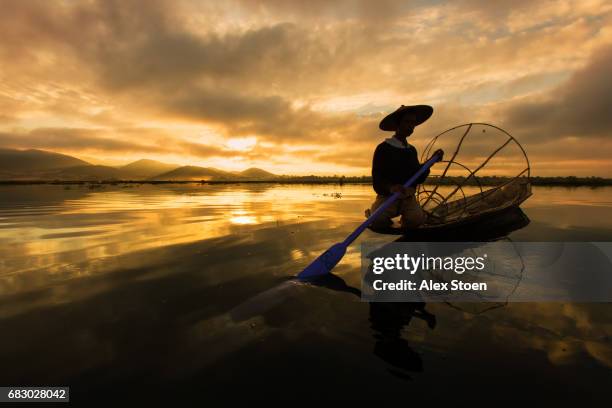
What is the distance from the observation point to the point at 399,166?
7707 mm

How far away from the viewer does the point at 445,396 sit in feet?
8.58

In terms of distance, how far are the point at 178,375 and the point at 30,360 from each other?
5.46 ft

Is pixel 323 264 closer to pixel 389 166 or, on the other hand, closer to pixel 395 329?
pixel 395 329

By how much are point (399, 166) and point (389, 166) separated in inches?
10.8

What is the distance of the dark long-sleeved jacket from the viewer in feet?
25.0

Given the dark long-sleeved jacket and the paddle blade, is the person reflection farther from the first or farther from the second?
the dark long-sleeved jacket

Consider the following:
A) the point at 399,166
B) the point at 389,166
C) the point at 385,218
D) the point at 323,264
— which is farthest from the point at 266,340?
the point at 399,166

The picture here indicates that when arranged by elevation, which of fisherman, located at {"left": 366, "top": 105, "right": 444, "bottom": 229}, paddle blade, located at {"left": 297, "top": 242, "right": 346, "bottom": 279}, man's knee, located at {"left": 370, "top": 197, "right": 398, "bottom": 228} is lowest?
paddle blade, located at {"left": 297, "top": 242, "right": 346, "bottom": 279}

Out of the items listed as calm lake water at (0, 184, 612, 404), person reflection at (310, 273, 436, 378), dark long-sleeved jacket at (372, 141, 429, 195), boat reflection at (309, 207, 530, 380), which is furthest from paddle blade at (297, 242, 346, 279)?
dark long-sleeved jacket at (372, 141, 429, 195)

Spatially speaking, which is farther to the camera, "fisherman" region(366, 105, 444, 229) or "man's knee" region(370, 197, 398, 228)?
"man's knee" region(370, 197, 398, 228)

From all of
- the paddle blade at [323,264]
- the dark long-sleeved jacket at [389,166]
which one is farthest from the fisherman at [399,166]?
the paddle blade at [323,264]

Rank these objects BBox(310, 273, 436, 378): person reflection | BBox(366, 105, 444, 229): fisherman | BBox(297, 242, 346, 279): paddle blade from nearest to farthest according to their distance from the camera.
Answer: BBox(310, 273, 436, 378): person reflection < BBox(297, 242, 346, 279): paddle blade < BBox(366, 105, 444, 229): fisherman

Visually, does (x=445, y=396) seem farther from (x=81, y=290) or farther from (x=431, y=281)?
(x=81, y=290)

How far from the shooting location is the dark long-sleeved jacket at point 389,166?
25.0ft
